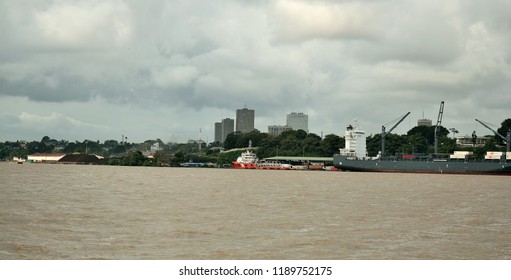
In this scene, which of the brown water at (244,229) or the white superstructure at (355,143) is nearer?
the brown water at (244,229)

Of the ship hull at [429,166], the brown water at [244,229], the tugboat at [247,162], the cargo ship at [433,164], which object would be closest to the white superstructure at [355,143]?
the cargo ship at [433,164]

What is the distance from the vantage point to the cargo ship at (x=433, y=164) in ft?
377

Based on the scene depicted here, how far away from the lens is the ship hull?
11372cm

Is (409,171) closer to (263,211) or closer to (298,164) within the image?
(298,164)

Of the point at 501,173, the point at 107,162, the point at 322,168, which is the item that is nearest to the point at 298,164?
the point at 322,168

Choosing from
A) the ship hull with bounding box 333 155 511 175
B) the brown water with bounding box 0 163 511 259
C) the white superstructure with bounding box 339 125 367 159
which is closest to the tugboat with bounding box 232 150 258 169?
the white superstructure with bounding box 339 125 367 159

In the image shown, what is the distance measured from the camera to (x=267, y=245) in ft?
67.2

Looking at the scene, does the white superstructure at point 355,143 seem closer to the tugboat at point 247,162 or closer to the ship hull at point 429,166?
the ship hull at point 429,166

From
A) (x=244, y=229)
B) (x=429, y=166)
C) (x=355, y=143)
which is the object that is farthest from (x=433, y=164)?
(x=244, y=229)

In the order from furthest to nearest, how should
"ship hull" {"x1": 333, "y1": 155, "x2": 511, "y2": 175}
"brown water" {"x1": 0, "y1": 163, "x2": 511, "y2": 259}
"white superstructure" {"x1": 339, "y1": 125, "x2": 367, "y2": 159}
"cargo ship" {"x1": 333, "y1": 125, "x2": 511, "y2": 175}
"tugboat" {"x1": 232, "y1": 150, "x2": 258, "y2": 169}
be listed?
"tugboat" {"x1": 232, "y1": 150, "x2": 258, "y2": 169} → "white superstructure" {"x1": 339, "y1": 125, "x2": 367, "y2": 159} → "cargo ship" {"x1": 333, "y1": 125, "x2": 511, "y2": 175} → "ship hull" {"x1": 333, "y1": 155, "x2": 511, "y2": 175} → "brown water" {"x1": 0, "y1": 163, "x2": 511, "y2": 259}

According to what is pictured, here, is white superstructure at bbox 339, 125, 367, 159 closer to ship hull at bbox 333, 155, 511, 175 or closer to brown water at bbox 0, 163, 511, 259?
ship hull at bbox 333, 155, 511, 175

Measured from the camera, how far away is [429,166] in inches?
4744

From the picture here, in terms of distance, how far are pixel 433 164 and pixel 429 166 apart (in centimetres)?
78

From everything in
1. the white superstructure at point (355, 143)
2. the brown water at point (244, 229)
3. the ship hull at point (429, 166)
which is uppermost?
the white superstructure at point (355, 143)
